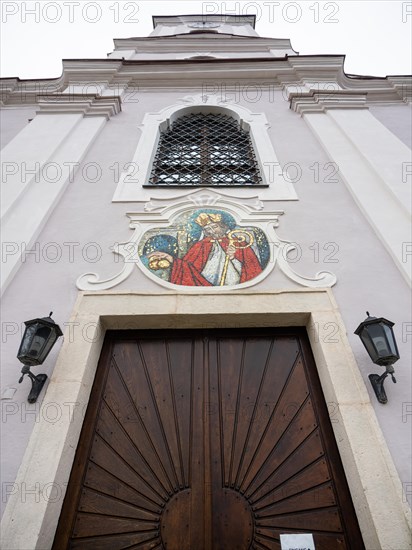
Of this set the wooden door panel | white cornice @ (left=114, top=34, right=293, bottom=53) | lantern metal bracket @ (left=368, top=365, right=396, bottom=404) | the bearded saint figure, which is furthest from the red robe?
white cornice @ (left=114, top=34, right=293, bottom=53)

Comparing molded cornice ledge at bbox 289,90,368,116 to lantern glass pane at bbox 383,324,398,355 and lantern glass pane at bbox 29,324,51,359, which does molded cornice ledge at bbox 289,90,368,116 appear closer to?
lantern glass pane at bbox 383,324,398,355

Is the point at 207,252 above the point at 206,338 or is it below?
above

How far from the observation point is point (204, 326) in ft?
11.7

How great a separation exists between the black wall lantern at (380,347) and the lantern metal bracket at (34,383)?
2510 mm

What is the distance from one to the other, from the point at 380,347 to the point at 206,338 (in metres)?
1.49

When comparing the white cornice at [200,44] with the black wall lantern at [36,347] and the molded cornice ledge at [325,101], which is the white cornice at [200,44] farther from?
the black wall lantern at [36,347]

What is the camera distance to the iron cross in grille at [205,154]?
215 inches

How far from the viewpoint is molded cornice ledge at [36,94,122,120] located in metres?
6.48

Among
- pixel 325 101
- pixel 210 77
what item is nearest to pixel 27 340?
pixel 325 101

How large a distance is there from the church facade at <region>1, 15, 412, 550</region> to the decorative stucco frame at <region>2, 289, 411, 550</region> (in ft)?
0.04

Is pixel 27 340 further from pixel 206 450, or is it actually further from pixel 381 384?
pixel 381 384

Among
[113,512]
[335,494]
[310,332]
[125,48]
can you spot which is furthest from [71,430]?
[125,48]

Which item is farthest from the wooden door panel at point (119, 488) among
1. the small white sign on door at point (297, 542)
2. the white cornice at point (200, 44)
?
the white cornice at point (200, 44)

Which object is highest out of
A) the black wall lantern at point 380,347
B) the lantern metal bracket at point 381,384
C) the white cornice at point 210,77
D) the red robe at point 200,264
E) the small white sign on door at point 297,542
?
the white cornice at point 210,77
